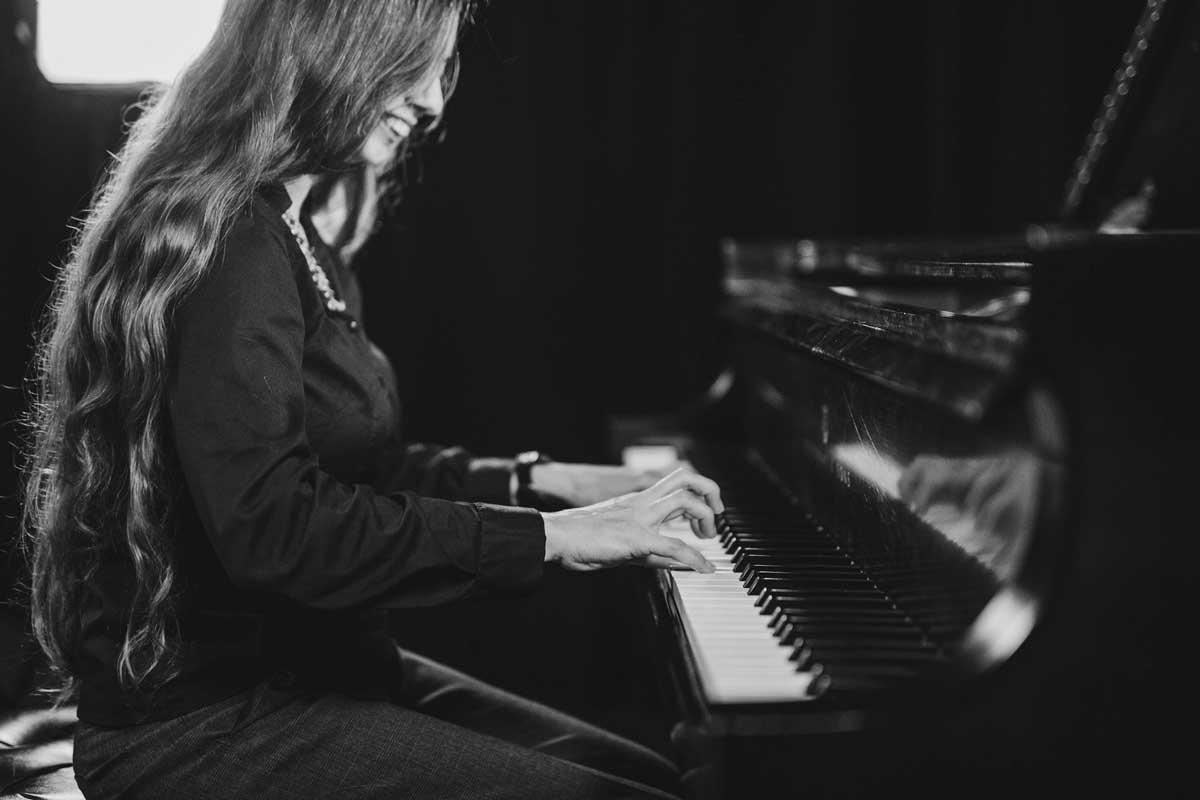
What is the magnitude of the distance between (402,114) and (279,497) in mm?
583

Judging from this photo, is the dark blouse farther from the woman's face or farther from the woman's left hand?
the woman's left hand

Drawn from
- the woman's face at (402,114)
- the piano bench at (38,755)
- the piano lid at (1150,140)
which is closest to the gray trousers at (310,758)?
the piano bench at (38,755)

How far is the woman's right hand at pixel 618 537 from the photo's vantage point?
1.31 metres

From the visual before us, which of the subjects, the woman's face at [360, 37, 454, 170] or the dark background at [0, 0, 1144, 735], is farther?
the dark background at [0, 0, 1144, 735]

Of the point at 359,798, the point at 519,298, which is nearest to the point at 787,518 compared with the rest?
the point at 359,798

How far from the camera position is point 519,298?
3.63 metres

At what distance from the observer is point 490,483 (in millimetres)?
1948

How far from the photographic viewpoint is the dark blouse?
1.21m

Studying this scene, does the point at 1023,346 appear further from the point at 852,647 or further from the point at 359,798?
the point at 359,798

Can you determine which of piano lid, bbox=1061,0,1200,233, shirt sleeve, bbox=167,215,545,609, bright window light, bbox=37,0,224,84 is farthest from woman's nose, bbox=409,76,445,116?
bright window light, bbox=37,0,224,84

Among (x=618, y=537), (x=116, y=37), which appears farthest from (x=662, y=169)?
(x=618, y=537)

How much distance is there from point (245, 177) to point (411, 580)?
0.50 metres

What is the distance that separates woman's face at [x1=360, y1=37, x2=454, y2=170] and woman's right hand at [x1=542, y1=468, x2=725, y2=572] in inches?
21.8

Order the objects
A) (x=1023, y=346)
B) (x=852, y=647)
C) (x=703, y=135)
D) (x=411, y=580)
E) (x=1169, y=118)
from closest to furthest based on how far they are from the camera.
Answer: (x=1023, y=346) → (x=852, y=647) → (x=411, y=580) → (x=1169, y=118) → (x=703, y=135)
